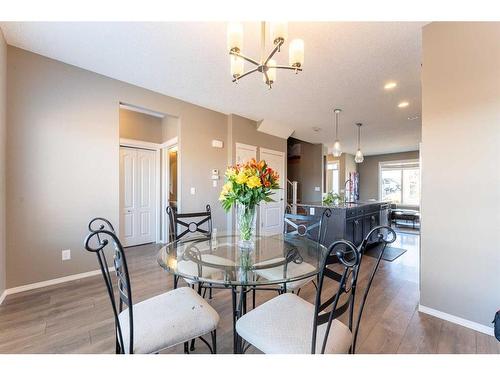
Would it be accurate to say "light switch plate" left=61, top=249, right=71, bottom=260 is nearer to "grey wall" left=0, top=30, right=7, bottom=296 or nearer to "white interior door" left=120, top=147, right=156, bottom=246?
"grey wall" left=0, top=30, right=7, bottom=296

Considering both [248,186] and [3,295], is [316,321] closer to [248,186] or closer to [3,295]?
[248,186]

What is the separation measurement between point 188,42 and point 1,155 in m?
2.14

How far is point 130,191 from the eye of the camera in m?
4.30

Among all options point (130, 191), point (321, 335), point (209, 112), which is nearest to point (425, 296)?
point (321, 335)

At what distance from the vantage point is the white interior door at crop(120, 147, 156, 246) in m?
4.23

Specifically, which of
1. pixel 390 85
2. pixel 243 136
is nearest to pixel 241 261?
pixel 390 85

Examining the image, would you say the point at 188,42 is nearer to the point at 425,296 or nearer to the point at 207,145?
the point at 207,145

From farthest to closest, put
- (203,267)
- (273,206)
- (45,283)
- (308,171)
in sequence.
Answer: (308,171) < (273,206) < (45,283) < (203,267)

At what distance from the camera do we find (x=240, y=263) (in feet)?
4.92

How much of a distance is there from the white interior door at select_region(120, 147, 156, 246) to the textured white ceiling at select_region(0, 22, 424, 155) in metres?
1.58

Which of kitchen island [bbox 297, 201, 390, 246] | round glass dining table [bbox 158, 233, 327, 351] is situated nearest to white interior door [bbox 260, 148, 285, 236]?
kitchen island [bbox 297, 201, 390, 246]

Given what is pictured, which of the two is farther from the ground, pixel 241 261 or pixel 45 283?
pixel 241 261

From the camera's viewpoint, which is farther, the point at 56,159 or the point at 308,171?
the point at 308,171

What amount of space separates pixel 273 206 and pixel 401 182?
20.3ft
